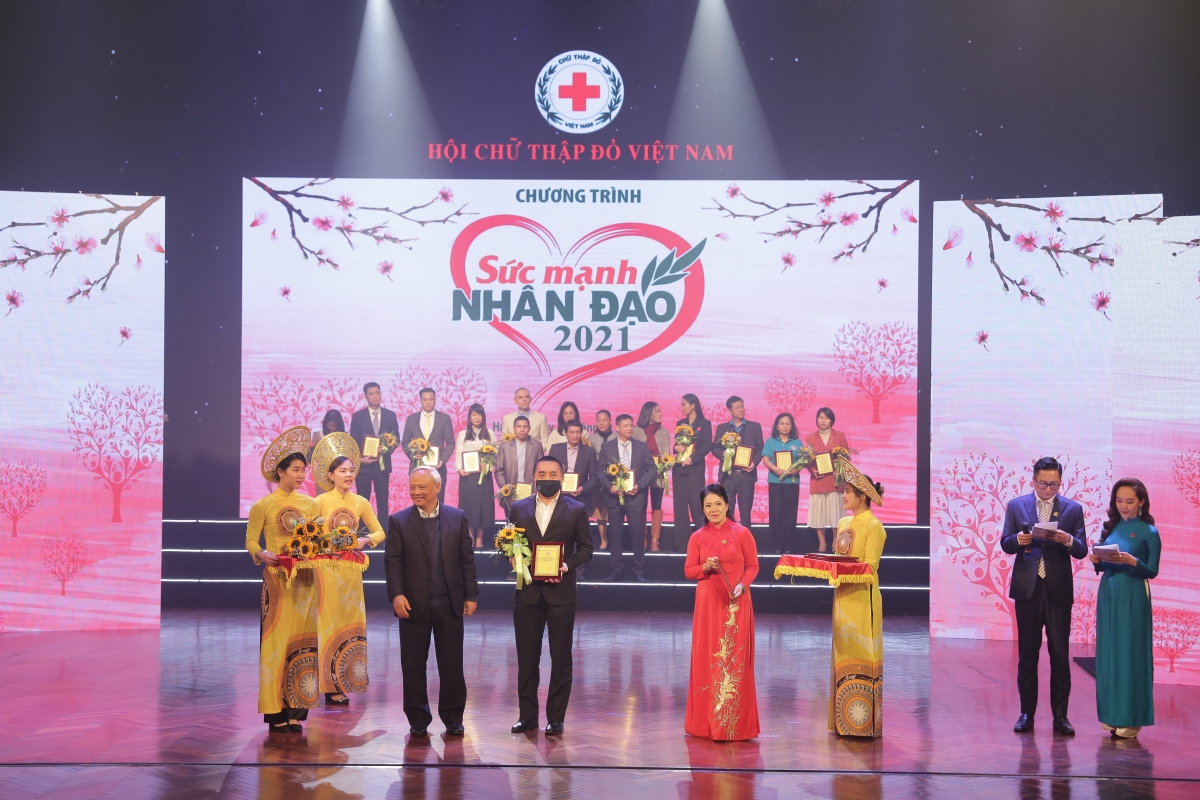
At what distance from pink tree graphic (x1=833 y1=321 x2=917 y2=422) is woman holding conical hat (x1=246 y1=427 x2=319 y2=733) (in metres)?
5.95

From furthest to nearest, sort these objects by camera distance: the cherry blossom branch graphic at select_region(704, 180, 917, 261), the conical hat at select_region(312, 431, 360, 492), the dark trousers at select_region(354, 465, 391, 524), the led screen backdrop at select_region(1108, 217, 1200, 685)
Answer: the dark trousers at select_region(354, 465, 391, 524)
the cherry blossom branch graphic at select_region(704, 180, 917, 261)
the led screen backdrop at select_region(1108, 217, 1200, 685)
the conical hat at select_region(312, 431, 360, 492)

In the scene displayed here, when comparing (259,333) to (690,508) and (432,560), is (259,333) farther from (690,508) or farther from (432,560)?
(432,560)

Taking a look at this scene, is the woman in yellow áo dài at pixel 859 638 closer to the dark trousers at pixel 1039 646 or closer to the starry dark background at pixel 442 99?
the dark trousers at pixel 1039 646

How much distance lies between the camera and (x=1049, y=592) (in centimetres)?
572

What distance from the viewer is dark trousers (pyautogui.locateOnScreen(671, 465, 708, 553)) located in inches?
398

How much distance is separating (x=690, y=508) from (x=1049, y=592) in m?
4.71

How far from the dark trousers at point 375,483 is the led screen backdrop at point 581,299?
A: 156 millimetres

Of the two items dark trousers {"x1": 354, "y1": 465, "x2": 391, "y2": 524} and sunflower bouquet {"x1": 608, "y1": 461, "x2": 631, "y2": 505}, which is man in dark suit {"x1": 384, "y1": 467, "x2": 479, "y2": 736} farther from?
dark trousers {"x1": 354, "y1": 465, "x2": 391, "y2": 524}

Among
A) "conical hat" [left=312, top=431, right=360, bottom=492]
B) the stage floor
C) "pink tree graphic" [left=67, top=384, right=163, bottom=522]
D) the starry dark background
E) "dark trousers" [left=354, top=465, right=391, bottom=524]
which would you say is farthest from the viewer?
"dark trousers" [left=354, top=465, right=391, bottom=524]

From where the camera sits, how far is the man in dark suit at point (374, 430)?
10.2 m

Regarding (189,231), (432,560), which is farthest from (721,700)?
(189,231)

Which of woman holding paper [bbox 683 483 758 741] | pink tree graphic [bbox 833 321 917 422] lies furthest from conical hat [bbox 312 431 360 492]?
pink tree graphic [bbox 833 321 917 422]

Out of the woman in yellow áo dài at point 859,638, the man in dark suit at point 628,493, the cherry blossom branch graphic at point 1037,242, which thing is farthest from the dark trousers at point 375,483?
the woman in yellow áo dài at point 859,638

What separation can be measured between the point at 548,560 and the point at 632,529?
15.2 ft
